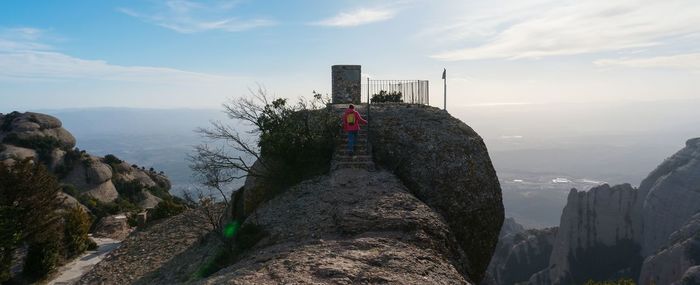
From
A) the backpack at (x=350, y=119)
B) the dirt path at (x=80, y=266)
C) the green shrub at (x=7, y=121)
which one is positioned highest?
the backpack at (x=350, y=119)

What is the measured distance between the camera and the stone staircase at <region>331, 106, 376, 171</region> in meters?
23.4

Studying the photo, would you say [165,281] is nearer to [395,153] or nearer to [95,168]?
[395,153]

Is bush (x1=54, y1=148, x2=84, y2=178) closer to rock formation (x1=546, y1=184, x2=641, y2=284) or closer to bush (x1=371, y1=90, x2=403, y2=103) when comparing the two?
bush (x1=371, y1=90, x2=403, y2=103)

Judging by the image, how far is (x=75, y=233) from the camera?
31.6 m

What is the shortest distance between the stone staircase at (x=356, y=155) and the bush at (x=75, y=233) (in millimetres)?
20814

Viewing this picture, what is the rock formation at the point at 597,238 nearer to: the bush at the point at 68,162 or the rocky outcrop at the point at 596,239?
the rocky outcrop at the point at 596,239

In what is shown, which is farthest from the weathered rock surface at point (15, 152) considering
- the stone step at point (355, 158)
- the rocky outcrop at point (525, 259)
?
the rocky outcrop at point (525, 259)

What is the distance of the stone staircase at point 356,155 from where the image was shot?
2344 centimetres

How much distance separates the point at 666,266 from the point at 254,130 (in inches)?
2921

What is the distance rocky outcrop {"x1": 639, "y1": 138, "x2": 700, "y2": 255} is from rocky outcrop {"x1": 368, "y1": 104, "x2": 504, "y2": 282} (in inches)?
3153

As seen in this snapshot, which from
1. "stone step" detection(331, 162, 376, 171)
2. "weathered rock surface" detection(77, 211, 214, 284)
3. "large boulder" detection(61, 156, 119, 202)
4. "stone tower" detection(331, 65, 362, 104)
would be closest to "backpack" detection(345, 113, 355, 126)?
"stone step" detection(331, 162, 376, 171)

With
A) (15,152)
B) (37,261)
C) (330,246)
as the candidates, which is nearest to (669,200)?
(330,246)

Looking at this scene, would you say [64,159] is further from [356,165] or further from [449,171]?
[449,171]

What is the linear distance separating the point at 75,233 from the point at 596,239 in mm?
93239
